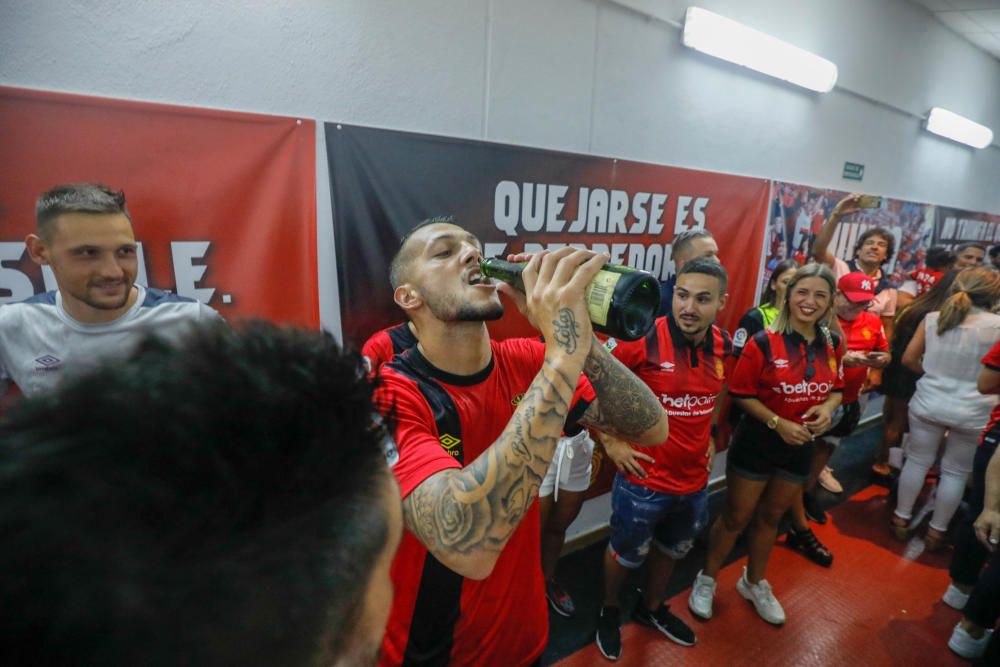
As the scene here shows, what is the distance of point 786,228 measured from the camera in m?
3.49

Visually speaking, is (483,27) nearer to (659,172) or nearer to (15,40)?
(659,172)

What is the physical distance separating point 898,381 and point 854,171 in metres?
1.70

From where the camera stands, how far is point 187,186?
1549mm

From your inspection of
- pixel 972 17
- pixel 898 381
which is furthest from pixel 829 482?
pixel 972 17

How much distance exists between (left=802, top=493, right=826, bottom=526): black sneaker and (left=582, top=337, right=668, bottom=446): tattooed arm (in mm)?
2734

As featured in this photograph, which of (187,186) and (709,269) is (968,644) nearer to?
Result: (709,269)

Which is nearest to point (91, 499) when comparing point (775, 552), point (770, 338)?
point (770, 338)

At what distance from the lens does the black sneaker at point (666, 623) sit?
225 centimetres

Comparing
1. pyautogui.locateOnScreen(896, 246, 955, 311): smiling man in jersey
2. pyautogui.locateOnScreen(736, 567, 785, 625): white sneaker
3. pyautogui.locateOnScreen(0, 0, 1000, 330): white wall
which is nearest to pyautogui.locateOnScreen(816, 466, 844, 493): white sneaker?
pyautogui.locateOnScreen(896, 246, 955, 311): smiling man in jersey

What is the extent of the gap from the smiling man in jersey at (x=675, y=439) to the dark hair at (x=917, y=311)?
2.22 metres

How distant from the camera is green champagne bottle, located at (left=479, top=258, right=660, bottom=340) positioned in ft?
3.32

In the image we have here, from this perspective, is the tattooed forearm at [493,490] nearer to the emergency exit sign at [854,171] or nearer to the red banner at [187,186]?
the red banner at [187,186]

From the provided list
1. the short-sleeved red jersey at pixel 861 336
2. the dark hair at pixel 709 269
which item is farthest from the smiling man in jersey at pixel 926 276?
the dark hair at pixel 709 269

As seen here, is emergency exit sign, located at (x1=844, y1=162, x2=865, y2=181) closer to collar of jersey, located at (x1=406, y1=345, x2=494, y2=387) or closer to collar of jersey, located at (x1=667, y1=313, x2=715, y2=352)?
collar of jersey, located at (x1=667, y1=313, x2=715, y2=352)
